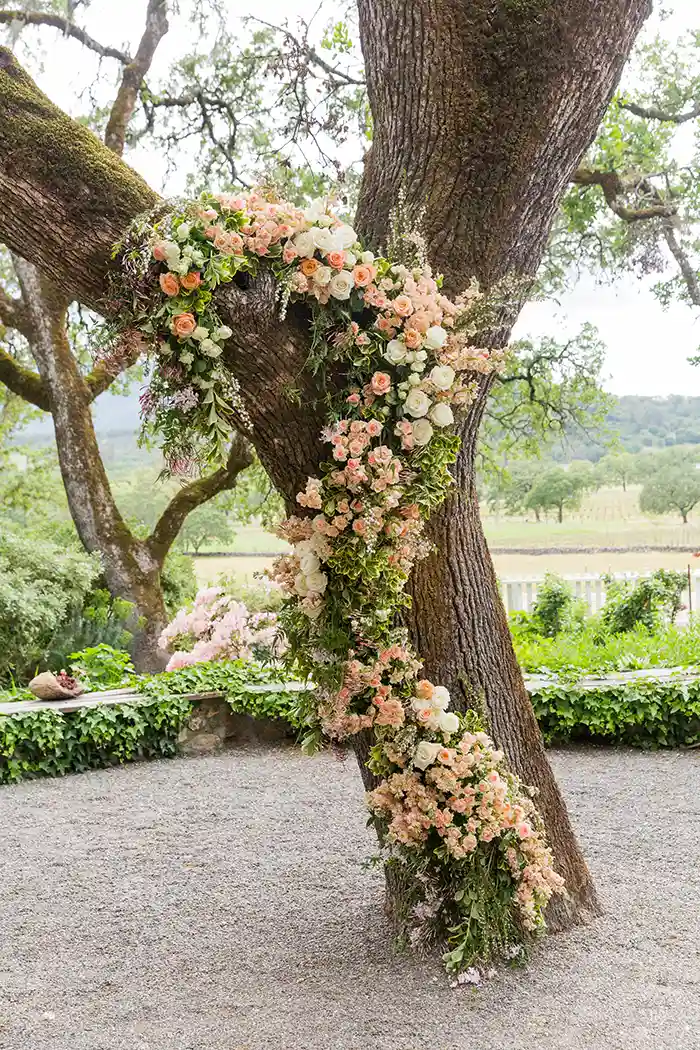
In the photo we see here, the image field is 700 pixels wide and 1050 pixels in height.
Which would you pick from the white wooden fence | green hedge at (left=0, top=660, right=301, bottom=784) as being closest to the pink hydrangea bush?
green hedge at (left=0, top=660, right=301, bottom=784)

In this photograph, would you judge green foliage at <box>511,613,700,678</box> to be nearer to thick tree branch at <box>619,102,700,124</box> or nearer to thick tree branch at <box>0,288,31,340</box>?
thick tree branch at <box>619,102,700,124</box>

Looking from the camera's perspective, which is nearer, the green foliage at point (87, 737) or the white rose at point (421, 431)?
the white rose at point (421, 431)

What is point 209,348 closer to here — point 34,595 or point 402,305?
point 402,305

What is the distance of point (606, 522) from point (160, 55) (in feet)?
18.4

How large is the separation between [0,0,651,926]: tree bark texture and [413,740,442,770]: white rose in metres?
0.21

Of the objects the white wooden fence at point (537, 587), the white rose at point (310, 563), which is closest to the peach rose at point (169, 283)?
the white rose at point (310, 563)

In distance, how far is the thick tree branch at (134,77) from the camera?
8.04m

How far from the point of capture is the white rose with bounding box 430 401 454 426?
2322 mm

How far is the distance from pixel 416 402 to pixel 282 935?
5.37ft

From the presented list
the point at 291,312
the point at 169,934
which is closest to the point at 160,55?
the point at 291,312

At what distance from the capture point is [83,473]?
7.76 m

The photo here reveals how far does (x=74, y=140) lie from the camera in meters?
2.28

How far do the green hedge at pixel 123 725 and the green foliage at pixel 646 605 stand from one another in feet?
8.98

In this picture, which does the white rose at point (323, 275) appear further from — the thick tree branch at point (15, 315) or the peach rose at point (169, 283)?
the thick tree branch at point (15, 315)
